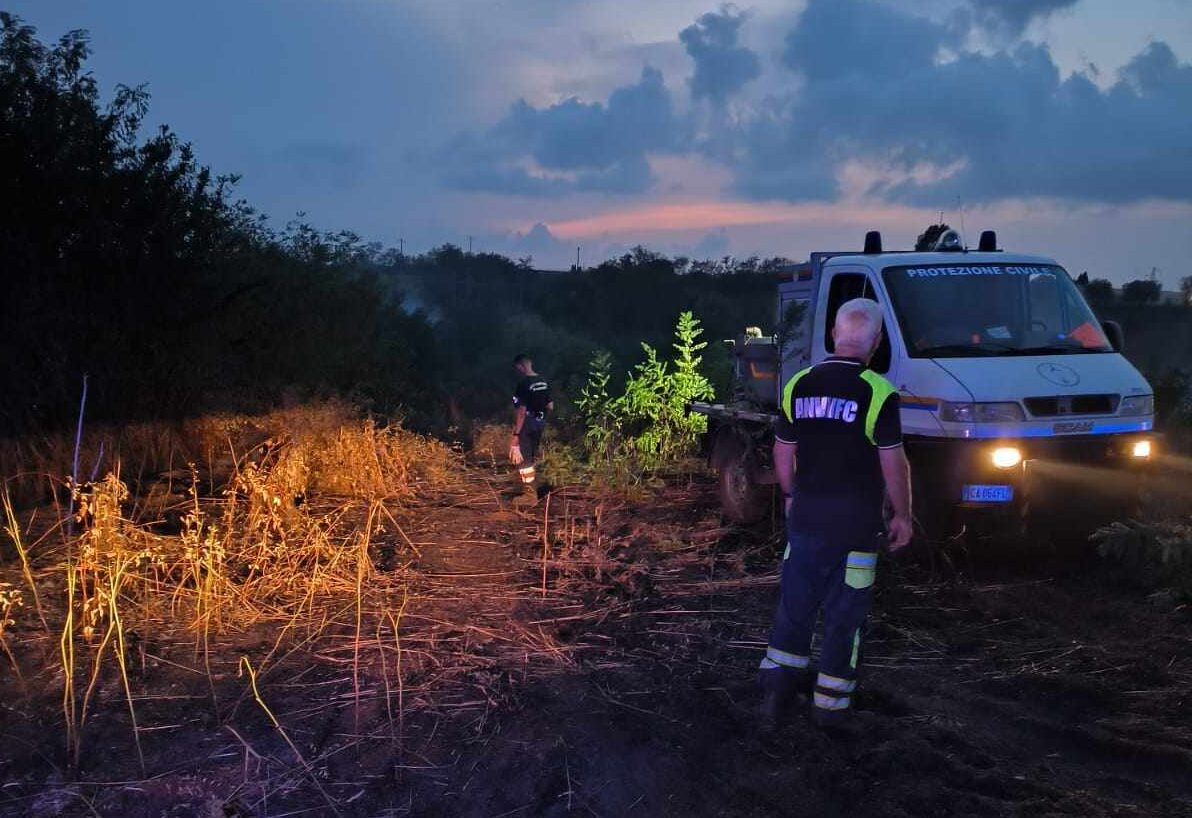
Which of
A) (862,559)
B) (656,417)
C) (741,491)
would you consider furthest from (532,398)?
(862,559)

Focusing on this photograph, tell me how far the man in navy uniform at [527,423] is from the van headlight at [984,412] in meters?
5.65

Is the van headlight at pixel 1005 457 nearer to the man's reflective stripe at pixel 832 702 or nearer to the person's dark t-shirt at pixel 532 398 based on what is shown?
the man's reflective stripe at pixel 832 702

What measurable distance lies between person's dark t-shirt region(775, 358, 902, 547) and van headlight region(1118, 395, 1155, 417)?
3.29m

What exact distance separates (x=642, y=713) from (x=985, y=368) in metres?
3.68

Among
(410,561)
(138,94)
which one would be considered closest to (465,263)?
(138,94)

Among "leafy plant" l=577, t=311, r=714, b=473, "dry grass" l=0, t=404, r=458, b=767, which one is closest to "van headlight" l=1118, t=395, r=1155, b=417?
"dry grass" l=0, t=404, r=458, b=767

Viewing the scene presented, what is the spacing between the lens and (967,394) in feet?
22.0

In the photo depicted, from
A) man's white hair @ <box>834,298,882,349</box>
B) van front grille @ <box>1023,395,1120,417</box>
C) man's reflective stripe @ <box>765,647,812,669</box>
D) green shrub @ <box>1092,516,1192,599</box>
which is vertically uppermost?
man's white hair @ <box>834,298,882,349</box>

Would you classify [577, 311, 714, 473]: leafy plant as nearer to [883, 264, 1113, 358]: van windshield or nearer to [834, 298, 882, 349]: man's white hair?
[883, 264, 1113, 358]: van windshield

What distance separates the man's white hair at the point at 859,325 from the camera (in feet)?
15.3

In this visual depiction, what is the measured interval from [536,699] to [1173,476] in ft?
21.3

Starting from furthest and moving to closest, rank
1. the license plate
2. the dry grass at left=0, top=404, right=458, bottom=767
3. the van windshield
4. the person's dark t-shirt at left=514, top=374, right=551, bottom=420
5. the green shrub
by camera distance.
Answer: the person's dark t-shirt at left=514, top=374, right=551, bottom=420 → the van windshield → the license plate → the green shrub → the dry grass at left=0, top=404, right=458, bottom=767

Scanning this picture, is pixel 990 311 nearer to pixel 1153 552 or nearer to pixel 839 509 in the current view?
pixel 1153 552

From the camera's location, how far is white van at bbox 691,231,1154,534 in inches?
263
